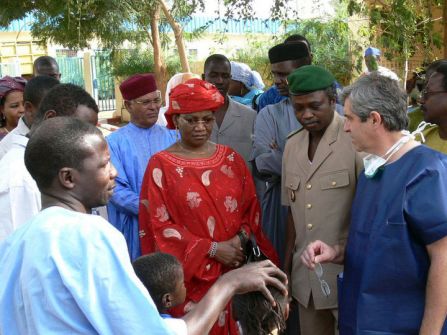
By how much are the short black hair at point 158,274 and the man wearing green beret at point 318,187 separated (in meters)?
0.76

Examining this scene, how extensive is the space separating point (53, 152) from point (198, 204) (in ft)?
4.71

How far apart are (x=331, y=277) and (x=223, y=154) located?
908 mm

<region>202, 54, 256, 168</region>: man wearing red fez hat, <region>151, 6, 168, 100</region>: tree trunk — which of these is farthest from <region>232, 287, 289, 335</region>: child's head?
<region>151, 6, 168, 100</region>: tree trunk

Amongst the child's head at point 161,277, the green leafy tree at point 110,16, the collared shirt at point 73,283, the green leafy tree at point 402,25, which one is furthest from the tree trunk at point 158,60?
the collared shirt at point 73,283

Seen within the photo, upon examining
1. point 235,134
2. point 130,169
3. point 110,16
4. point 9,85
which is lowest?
point 130,169

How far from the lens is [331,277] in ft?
10.6

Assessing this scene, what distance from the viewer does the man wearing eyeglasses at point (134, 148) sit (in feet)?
12.8

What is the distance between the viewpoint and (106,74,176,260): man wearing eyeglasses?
3.90 m

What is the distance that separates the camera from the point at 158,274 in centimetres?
278

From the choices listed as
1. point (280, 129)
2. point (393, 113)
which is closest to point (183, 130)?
point (280, 129)

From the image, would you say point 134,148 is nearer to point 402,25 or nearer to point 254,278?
point 254,278

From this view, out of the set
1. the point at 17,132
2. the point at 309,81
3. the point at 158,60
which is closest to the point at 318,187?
the point at 309,81

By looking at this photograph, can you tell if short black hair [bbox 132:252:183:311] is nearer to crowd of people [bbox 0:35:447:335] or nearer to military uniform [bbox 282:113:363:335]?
crowd of people [bbox 0:35:447:335]

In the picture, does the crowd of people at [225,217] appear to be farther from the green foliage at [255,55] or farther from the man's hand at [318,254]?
the green foliage at [255,55]
